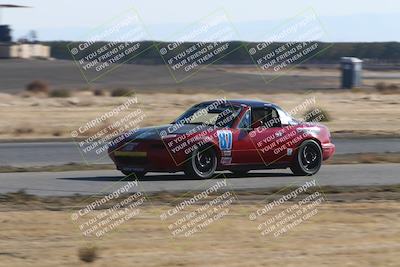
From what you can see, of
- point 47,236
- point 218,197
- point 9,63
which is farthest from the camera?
point 9,63

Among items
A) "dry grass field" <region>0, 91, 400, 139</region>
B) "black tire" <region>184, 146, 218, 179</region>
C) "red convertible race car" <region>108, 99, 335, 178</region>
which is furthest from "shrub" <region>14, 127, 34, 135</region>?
"black tire" <region>184, 146, 218, 179</region>

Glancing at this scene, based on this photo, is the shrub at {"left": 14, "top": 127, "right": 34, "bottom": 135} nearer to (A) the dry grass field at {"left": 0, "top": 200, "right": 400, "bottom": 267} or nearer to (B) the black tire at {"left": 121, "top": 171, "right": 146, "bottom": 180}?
(B) the black tire at {"left": 121, "top": 171, "right": 146, "bottom": 180}

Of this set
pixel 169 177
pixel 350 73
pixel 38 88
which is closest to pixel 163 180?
pixel 169 177

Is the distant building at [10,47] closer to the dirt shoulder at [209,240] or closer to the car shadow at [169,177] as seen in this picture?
the car shadow at [169,177]

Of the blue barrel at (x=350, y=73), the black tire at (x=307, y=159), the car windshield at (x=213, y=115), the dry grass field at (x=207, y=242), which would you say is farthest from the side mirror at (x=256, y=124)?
the blue barrel at (x=350, y=73)

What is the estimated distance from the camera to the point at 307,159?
1725 centimetres

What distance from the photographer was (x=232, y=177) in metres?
16.9

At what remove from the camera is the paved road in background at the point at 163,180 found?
48.7 feet

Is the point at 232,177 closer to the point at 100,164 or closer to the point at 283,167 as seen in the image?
the point at 283,167

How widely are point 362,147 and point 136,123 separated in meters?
8.36

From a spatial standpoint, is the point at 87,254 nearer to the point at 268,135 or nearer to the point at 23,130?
the point at 268,135

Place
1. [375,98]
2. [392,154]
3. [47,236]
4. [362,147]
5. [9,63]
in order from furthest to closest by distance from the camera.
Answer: [9,63] → [375,98] → [362,147] → [392,154] → [47,236]

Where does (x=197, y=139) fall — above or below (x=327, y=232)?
above

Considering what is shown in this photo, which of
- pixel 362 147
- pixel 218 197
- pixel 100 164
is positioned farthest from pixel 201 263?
pixel 362 147
